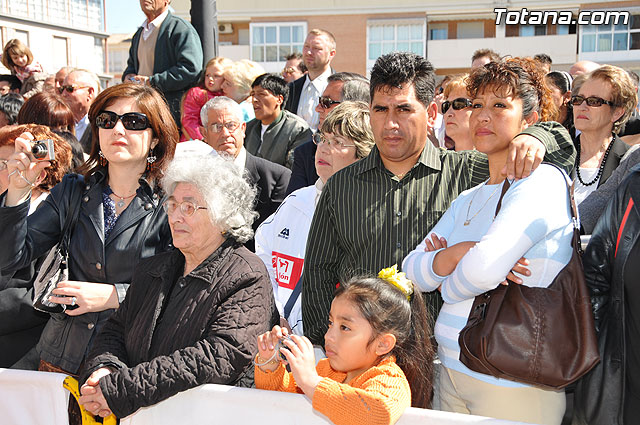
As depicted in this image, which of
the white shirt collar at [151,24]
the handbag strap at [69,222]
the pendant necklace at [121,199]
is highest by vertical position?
the white shirt collar at [151,24]

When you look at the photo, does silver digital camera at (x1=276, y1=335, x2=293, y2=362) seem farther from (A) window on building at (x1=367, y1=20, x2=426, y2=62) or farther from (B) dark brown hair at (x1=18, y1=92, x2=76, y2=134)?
Result: (A) window on building at (x1=367, y1=20, x2=426, y2=62)

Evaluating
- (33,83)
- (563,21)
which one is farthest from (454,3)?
(33,83)

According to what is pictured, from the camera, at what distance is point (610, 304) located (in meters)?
2.38

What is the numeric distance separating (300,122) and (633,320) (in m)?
4.23

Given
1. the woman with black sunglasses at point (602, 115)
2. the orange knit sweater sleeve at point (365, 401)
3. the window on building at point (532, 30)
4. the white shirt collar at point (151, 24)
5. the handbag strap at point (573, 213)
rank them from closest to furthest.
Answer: the orange knit sweater sleeve at point (365, 401), the handbag strap at point (573, 213), the woman with black sunglasses at point (602, 115), the white shirt collar at point (151, 24), the window on building at point (532, 30)

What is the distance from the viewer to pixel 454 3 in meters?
33.1

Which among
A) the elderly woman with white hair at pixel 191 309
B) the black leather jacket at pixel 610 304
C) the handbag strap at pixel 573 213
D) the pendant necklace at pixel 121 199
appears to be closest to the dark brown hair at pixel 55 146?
the pendant necklace at pixel 121 199

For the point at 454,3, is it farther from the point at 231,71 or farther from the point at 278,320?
the point at 278,320

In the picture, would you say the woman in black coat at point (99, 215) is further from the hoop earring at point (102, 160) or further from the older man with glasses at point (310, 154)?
the older man with glasses at point (310, 154)

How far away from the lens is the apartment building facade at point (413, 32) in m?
32.5

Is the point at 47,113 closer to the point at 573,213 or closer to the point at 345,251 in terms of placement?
the point at 345,251

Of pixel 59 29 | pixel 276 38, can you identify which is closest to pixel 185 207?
pixel 276 38

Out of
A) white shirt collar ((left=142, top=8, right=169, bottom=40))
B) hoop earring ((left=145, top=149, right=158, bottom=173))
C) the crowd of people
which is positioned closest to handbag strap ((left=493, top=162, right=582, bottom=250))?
the crowd of people

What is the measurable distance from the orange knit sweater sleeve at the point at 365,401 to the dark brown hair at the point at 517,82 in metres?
1.22
